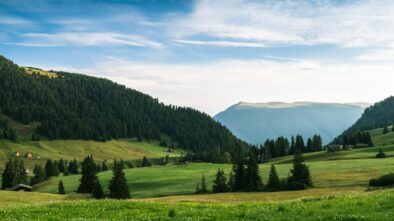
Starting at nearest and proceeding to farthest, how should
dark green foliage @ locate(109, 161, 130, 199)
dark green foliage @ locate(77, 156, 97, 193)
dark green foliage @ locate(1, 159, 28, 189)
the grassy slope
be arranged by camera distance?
1. the grassy slope
2. dark green foliage @ locate(109, 161, 130, 199)
3. dark green foliage @ locate(77, 156, 97, 193)
4. dark green foliage @ locate(1, 159, 28, 189)

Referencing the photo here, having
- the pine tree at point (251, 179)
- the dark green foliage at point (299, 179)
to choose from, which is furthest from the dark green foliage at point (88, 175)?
the dark green foliage at point (299, 179)

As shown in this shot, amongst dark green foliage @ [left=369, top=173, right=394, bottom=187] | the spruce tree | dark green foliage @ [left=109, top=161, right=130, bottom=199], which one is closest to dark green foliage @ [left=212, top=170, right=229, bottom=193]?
dark green foliage @ [left=109, top=161, right=130, bottom=199]

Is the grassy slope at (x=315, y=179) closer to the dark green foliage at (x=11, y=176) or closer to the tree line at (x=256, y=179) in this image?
the tree line at (x=256, y=179)

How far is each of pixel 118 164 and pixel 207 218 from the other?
79.3 meters

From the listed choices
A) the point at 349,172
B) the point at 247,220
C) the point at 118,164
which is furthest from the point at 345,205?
the point at 349,172

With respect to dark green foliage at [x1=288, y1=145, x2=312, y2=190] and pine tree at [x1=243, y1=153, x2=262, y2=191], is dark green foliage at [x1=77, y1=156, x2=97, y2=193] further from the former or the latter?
dark green foliage at [x1=288, y1=145, x2=312, y2=190]

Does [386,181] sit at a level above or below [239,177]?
below

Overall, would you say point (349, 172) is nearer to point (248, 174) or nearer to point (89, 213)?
point (248, 174)

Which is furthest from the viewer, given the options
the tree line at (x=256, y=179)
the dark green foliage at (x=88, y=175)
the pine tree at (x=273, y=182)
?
the dark green foliage at (x=88, y=175)

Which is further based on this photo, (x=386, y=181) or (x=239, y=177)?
(x=239, y=177)

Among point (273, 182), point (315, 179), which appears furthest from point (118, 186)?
point (315, 179)

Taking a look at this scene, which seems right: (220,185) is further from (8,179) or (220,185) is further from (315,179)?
(8,179)

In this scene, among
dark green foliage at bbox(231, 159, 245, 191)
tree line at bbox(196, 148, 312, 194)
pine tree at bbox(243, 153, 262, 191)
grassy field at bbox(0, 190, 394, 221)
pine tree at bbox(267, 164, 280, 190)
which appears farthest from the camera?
dark green foliage at bbox(231, 159, 245, 191)

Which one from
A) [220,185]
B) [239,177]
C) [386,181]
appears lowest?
[220,185]
